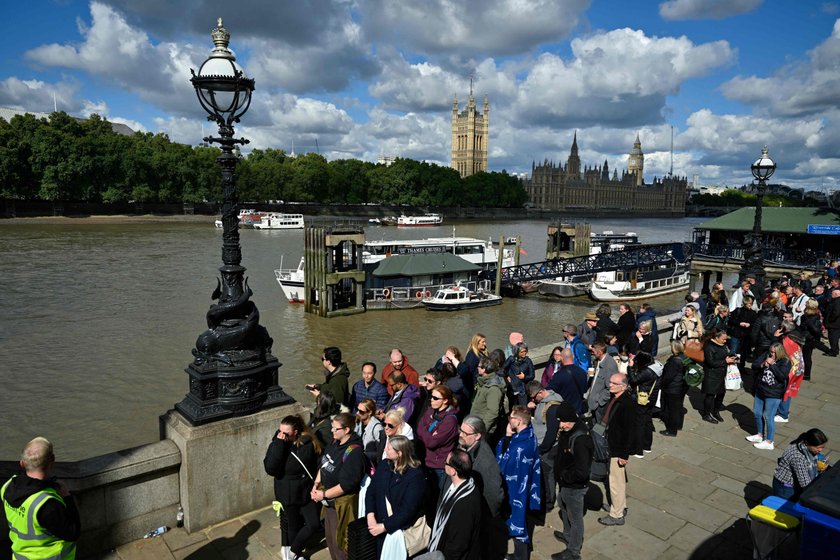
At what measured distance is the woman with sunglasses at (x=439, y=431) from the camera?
18.6 ft

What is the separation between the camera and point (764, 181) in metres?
15.6

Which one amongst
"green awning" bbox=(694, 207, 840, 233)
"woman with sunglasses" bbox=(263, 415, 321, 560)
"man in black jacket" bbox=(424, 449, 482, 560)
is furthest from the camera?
"green awning" bbox=(694, 207, 840, 233)

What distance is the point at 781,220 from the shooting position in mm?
34094

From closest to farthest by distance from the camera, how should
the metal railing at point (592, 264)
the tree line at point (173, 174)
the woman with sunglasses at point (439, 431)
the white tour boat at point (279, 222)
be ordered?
the woman with sunglasses at point (439, 431) → the metal railing at point (592, 264) → the tree line at point (173, 174) → the white tour boat at point (279, 222)

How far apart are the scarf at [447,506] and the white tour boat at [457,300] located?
2880 centimetres

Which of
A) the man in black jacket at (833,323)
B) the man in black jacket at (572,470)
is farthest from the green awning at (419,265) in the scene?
the man in black jacket at (572,470)

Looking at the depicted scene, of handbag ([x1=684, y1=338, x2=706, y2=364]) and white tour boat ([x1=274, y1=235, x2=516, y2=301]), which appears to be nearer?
handbag ([x1=684, y1=338, x2=706, y2=364])

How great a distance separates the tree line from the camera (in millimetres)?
74250

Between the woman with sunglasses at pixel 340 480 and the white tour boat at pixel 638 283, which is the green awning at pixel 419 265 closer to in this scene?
the white tour boat at pixel 638 283

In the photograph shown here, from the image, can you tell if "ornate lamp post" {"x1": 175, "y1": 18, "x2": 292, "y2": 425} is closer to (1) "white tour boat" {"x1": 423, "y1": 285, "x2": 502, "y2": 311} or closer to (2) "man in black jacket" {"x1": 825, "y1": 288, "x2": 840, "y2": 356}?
(2) "man in black jacket" {"x1": 825, "y1": 288, "x2": 840, "y2": 356}

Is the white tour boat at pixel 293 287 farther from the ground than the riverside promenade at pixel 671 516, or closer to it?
closer to it

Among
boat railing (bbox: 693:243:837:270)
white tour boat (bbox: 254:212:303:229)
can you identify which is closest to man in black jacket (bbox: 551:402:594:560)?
boat railing (bbox: 693:243:837:270)

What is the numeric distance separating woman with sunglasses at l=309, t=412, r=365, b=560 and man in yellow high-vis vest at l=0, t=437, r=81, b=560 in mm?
1843

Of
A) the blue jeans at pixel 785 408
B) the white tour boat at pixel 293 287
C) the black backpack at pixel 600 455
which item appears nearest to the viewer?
the black backpack at pixel 600 455
